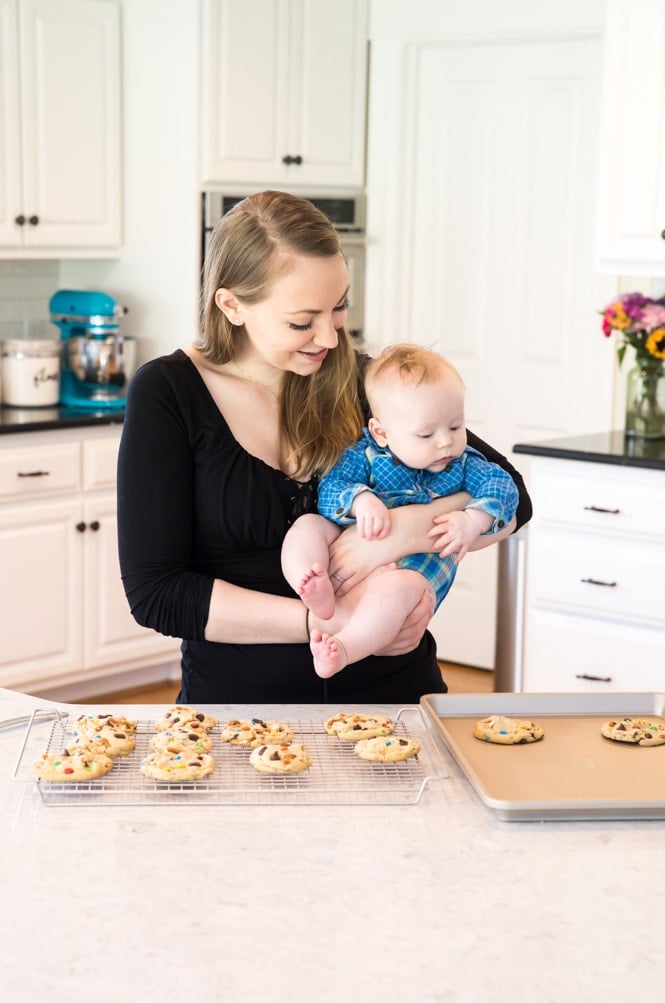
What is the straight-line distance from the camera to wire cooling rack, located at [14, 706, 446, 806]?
1.41 metres

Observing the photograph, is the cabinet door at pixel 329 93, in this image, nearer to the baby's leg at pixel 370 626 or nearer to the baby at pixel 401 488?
the baby at pixel 401 488

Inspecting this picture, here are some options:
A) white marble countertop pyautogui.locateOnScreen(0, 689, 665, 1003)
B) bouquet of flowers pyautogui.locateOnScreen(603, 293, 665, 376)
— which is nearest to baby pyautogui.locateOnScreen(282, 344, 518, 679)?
white marble countertop pyautogui.locateOnScreen(0, 689, 665, 1003)

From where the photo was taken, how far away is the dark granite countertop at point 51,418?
12.3 feet

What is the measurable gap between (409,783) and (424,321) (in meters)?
3.33

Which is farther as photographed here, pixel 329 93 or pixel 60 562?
pixel 329 93

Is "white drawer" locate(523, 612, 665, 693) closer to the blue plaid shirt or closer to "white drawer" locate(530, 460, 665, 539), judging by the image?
"white drawer" locate(530, 460, 665, 539)

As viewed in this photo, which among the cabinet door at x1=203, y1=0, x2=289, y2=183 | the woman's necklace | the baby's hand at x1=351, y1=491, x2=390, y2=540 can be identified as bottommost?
the baby's hand at x1=351, y1=491, x2=390, y2=540

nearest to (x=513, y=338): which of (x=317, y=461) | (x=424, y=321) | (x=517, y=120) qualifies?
(x=424, y=321)

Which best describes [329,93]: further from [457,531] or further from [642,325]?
[457,531]

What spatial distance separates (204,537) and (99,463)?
221 centimetres

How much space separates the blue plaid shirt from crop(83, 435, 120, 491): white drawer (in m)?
2.17

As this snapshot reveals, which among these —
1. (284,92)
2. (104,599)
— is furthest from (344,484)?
(284,92)

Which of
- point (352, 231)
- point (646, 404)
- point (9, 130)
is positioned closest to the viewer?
point (646, 404)

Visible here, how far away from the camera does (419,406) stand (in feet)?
5.92
